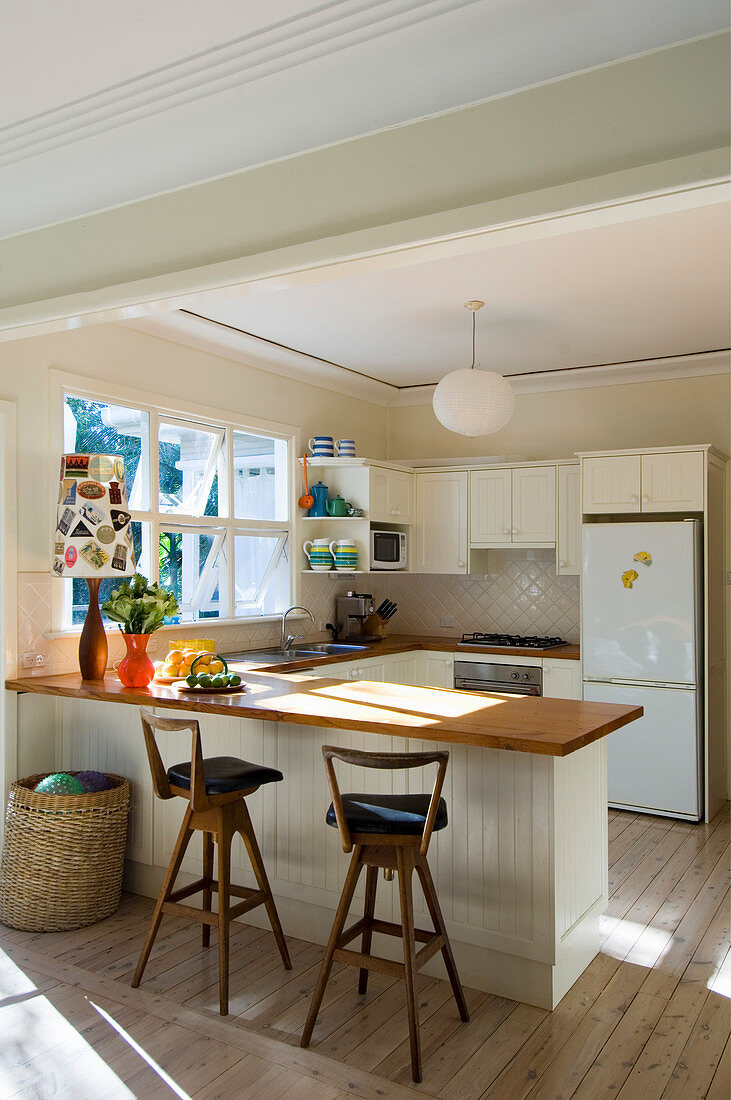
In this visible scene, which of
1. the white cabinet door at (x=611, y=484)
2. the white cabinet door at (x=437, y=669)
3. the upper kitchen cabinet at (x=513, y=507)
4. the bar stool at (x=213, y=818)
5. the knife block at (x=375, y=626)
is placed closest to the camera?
the bar stool at (x=213, y=818)

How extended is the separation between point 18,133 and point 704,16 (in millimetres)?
1796

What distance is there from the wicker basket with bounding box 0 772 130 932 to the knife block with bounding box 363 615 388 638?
108 inches

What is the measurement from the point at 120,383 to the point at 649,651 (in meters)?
3.31

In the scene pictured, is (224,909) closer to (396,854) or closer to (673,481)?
(396,854)

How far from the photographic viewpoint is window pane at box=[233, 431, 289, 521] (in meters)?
5.45

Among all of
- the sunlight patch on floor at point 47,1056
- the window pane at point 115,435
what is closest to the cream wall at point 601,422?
the window pane at point 115,435

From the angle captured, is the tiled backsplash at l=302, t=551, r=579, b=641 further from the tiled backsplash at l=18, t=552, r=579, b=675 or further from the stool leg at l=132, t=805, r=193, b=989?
the stool leg at l=132, t=805, r=193, b=989

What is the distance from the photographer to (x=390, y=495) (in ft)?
19.8

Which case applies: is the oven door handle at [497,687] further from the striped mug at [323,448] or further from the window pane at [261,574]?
the striped mug at [323,448]

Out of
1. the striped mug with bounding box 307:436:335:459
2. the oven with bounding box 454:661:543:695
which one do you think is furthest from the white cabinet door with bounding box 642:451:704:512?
the striped mug with bounding box 307:436:335:459

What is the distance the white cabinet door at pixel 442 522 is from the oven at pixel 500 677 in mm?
707

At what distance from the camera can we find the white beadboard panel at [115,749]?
3893 millimetres

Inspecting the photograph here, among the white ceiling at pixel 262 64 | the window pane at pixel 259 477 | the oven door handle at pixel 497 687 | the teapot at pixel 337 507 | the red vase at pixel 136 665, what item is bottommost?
the oven door handle at pixel 497 687

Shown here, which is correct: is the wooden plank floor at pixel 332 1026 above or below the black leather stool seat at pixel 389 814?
below
